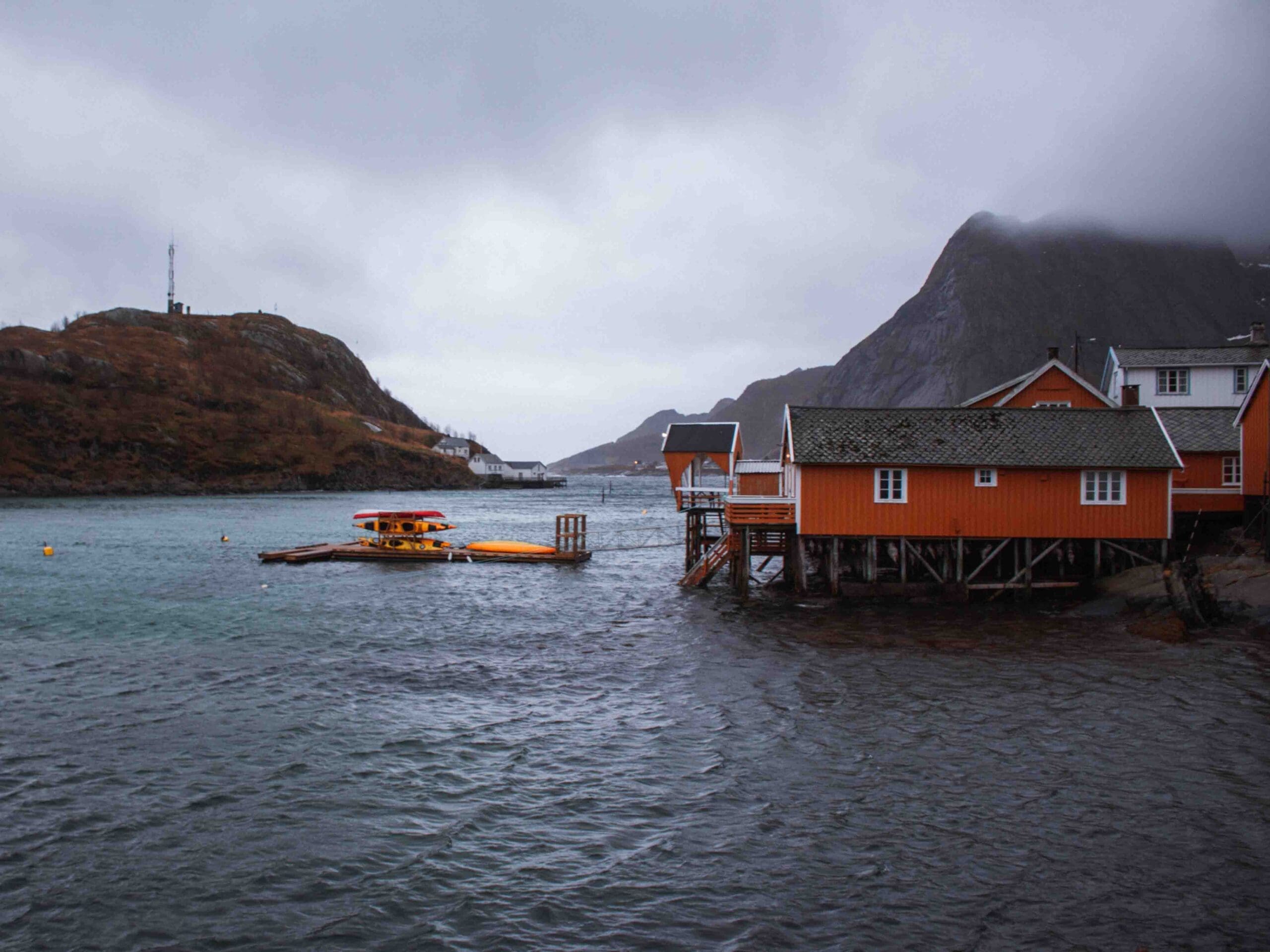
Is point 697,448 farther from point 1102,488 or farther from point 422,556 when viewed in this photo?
point 1102,488

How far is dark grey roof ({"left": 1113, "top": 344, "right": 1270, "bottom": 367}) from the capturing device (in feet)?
151

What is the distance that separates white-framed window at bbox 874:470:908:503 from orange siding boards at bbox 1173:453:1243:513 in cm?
1350

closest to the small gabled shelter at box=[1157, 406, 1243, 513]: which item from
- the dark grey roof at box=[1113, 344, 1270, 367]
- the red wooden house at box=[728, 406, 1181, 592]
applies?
the red wooden house at box=[728, 406, 1181, 592]

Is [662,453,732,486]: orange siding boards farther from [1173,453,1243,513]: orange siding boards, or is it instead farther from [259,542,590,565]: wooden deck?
[1173,453,1243,513]: orange siding boards

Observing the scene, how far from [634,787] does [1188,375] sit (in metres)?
45.3

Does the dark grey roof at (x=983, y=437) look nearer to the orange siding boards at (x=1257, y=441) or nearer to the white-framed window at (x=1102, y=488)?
the white-framed window at (x=1102, y=488)

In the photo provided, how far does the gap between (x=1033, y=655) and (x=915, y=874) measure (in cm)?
1462

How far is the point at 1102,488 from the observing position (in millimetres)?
33562

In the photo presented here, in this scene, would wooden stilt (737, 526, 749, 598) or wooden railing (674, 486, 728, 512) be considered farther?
wooden railing (674, 486, 728, 512)

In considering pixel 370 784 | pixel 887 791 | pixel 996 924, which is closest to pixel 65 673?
pixel 370 784

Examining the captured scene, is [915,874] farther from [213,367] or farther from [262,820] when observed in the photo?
[213,367]

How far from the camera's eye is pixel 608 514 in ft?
354

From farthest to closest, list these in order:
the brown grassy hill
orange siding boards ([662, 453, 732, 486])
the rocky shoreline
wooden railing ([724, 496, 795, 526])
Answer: the brown grassy hill
orange siding boards ([662, 453, 732, 486])
wooden railing ([724, 496, 795, 526])
the rocky shoreline

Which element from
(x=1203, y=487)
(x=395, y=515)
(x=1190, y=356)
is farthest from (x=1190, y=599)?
(x=395, y=515)
